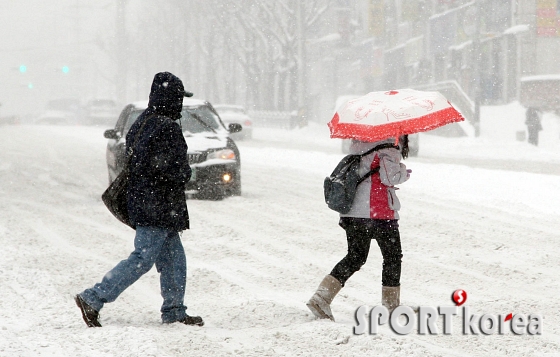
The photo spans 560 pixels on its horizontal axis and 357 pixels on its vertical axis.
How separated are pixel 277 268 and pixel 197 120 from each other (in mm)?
5816

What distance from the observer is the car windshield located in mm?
13164

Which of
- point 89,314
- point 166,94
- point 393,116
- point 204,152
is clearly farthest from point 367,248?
point 204,152

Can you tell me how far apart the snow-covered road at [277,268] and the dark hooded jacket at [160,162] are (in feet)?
2.46

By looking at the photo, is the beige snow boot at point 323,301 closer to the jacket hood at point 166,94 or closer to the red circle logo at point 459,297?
the red circle logo at point 459,297

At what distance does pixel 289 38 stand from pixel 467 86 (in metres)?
9.93

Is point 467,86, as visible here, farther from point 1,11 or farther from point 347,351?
point 1,11

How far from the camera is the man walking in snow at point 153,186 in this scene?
5.45 meters

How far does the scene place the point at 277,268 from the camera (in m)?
7.95

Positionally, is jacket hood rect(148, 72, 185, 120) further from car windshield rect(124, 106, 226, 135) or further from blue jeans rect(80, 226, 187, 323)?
car windshield rect(124, 106, 226, 135)

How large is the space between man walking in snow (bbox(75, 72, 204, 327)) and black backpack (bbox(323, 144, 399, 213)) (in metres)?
0.92

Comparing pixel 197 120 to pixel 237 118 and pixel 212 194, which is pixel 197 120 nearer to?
pixel 212 194

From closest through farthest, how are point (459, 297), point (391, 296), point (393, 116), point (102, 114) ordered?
point (393, 116), point (391, 296), point (459, 297), point (102, 114)

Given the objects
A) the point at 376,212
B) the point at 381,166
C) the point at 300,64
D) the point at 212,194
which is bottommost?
the point at 212,194

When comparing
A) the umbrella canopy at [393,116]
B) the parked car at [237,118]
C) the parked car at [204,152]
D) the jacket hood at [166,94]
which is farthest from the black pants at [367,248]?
the parked car at [237,118]
